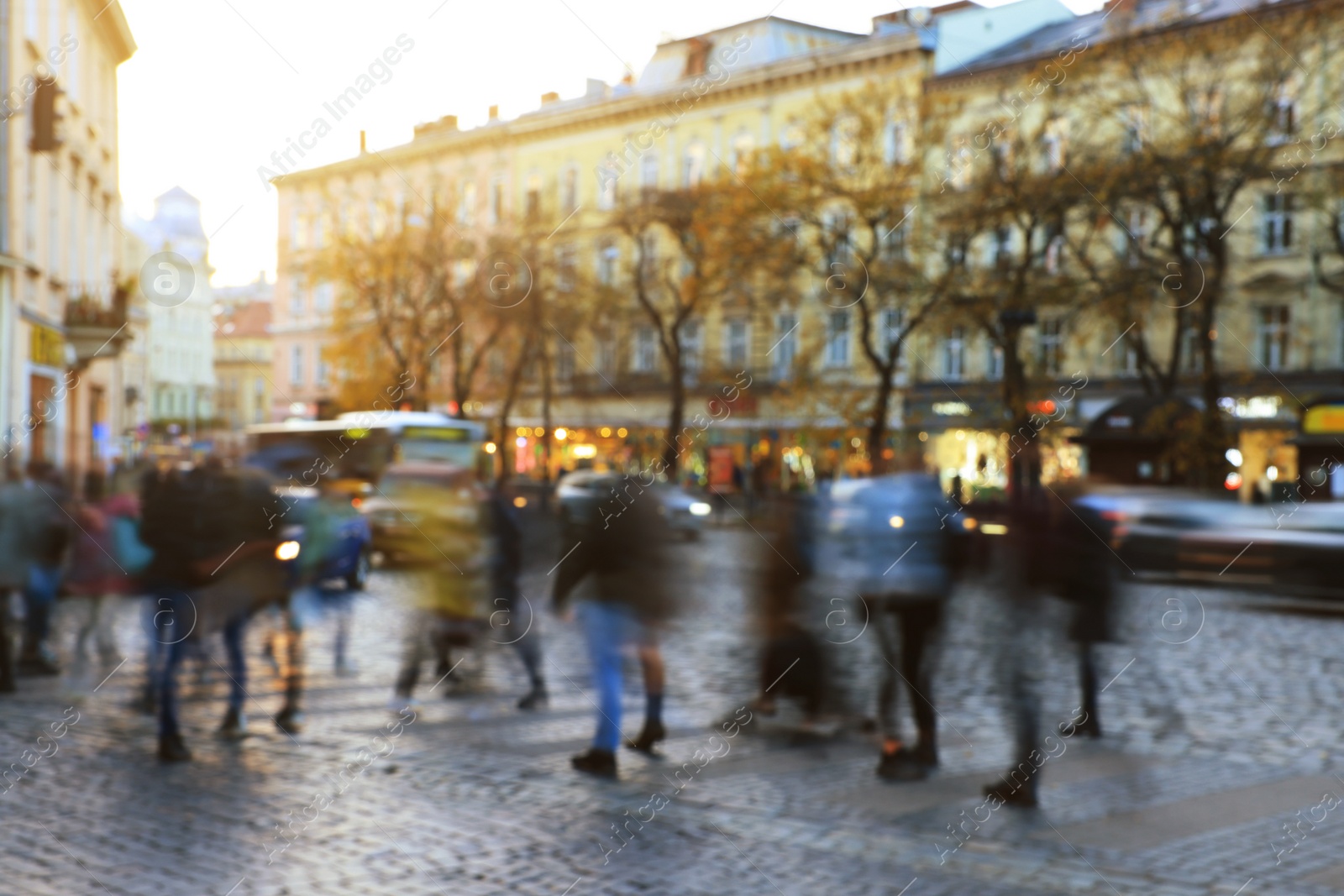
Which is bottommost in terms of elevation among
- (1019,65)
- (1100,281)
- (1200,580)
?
(1200,580)

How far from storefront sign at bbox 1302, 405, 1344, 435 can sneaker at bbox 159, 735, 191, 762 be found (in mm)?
21992

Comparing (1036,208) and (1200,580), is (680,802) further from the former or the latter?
(1036,208)

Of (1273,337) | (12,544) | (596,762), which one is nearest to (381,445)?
(1273,337)

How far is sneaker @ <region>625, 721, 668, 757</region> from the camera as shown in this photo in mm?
9711

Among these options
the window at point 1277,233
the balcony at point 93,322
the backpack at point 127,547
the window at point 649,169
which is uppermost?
the window at point 649,169

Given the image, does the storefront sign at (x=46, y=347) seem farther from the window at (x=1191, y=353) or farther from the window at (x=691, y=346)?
the window at (x=1191, y=353)

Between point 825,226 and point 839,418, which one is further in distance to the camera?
point 839,418

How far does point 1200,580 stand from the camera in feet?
73.6

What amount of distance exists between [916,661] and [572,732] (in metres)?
2.51

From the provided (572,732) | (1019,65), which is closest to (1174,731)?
(572,732)

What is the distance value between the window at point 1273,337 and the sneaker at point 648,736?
36.3 meters

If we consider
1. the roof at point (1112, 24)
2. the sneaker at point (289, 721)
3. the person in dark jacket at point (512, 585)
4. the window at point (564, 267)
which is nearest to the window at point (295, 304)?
the window at point (564, 267)

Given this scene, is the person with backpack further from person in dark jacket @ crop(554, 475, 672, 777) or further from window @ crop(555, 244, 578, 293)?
window @ crop(555, 244, 578, 293)

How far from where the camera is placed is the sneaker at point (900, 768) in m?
8.79
